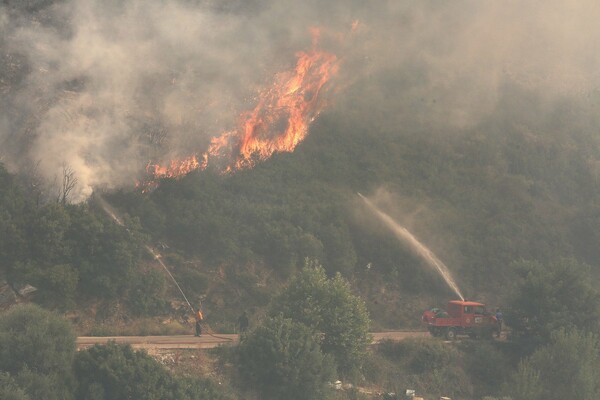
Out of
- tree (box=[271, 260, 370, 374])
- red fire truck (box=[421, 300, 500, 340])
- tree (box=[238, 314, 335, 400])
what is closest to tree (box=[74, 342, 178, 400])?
tree (box=[238, 314, 335, 400])

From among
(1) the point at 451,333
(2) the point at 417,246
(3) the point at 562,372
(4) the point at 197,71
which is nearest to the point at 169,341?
(1) the point at 451,333

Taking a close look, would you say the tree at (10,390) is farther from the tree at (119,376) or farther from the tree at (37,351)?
the tree at (119,376)

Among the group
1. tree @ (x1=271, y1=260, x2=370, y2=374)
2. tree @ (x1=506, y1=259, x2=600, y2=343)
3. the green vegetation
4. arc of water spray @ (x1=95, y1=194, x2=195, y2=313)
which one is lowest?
the green vegetation

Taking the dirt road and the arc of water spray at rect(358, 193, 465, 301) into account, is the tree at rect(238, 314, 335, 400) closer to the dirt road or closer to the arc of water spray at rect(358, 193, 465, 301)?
the dirt road

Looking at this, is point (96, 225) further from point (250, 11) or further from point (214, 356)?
point (250, 11)

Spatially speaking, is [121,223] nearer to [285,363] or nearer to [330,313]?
[330,313]

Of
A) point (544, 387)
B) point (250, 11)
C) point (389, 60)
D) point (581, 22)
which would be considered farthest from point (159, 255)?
point (581, 22)

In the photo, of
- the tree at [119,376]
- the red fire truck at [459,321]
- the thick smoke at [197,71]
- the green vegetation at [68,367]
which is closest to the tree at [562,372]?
the red fire truck at [459,321]
